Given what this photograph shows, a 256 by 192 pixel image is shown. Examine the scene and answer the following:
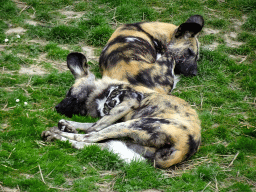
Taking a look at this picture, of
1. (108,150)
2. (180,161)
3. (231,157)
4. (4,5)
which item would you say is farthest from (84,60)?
(4,5)

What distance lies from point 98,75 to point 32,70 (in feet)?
3.43

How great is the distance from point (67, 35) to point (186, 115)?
3.46 meters

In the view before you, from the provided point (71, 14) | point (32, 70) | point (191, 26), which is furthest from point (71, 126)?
point (71, 14)

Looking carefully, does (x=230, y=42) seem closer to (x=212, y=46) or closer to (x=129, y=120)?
(x=212, y=46)

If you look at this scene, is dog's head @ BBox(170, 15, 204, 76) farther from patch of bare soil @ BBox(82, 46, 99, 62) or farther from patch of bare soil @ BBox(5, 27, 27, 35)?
patch of bare soil @ BBox(5, 27, 27, 35)

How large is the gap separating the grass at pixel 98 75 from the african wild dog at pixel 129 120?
160 mm

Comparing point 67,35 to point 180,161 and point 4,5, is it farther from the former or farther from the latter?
point 180,161

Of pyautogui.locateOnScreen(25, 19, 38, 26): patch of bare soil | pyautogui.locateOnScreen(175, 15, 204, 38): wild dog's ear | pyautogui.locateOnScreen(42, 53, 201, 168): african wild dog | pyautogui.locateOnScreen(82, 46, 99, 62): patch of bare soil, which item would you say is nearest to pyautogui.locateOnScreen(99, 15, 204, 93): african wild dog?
pyautogui.locateOnScreen(175, 15, 204, 38): wild dog's ear

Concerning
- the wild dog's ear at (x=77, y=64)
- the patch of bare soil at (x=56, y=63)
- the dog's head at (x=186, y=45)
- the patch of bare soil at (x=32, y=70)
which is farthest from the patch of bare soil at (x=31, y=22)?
the dog's head at (x=186, y=45)

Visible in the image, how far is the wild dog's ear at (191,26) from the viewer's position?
555cm

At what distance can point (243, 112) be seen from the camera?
5164mm

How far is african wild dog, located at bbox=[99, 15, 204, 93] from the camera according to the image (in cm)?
482

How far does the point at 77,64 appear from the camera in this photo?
4820mm

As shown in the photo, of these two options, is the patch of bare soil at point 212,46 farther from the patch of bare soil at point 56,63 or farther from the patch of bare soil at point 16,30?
the patch of bare soil at point 16,30
